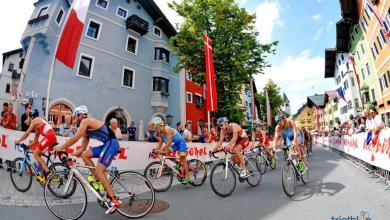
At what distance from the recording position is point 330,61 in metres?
52.3

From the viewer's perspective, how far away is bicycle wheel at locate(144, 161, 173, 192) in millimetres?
7008

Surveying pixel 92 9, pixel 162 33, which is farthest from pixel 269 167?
pixel 162 33

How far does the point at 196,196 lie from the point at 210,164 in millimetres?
7053

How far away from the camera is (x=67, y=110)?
17250mm

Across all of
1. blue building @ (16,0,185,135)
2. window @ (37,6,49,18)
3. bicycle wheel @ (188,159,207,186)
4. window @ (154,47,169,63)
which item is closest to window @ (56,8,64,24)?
blue building @ (16,0,185,135)

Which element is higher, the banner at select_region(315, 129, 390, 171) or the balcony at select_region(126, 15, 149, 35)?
the balcony at select_region(126, 15, 149, 35)

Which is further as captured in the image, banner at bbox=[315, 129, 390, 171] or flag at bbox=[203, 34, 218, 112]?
flag at bbox=[203, 34, 218, 112]

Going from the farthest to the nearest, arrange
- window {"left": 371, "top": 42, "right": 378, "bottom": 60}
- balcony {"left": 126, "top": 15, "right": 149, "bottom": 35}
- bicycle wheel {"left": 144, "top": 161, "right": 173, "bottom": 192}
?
window {"left": 371, "top": 42, "right": 378, "bottom": 60} < balcony {"left": 126, "top": 15, "right": 149, "bottom": 35} < bicycle wheel {"left": 144, "top": 161, "right": 173, "bottom": 192}

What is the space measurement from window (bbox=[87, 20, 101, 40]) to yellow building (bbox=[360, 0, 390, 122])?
22056 mm

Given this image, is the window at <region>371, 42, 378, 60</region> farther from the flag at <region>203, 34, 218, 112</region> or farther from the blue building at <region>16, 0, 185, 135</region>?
the flag at <region>203, 34, 218, 112</region>

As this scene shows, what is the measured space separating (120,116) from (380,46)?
24.4 meters

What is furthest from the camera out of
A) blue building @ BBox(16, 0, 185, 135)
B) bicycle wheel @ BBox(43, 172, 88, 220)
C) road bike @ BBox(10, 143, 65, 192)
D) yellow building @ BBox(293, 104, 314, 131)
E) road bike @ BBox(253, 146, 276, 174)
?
yellow building @ BBox(293, 104, 314, 131)

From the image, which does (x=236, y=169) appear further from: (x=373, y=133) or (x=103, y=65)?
(x=103, y=65)
